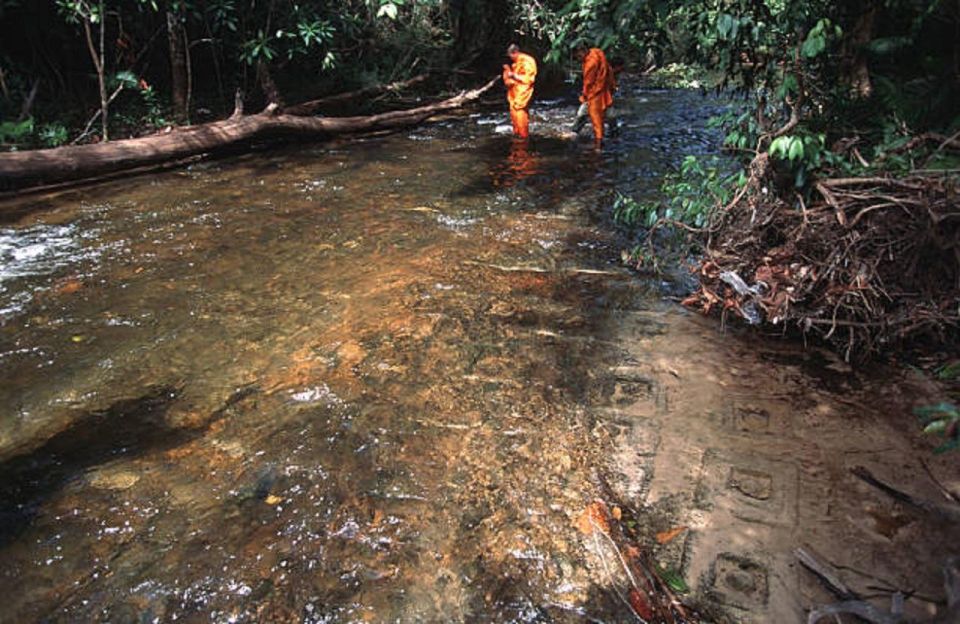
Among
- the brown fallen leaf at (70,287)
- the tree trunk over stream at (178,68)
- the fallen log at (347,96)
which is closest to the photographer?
the brown fallen leaf at (70,287)

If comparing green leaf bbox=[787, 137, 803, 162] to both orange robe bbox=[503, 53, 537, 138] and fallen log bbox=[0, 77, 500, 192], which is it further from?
fallen log bbox=[0, 77, 500, 192]

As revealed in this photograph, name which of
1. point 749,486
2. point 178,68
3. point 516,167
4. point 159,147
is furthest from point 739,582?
point 178,68

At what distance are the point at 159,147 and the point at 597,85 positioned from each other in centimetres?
623

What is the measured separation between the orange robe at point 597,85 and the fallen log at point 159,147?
3672 mm

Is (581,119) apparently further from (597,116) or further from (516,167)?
(516,167)

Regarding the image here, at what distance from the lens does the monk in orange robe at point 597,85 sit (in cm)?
915

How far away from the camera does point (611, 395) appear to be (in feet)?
11.3

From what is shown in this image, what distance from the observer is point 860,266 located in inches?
146

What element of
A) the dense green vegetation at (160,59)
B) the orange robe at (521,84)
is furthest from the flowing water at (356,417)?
the orange robe at (521,84)

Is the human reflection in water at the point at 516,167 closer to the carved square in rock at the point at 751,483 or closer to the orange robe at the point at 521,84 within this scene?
the orange robe at the point at 521,84

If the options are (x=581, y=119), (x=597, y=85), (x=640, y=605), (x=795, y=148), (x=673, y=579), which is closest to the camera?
(x=640, y=605)

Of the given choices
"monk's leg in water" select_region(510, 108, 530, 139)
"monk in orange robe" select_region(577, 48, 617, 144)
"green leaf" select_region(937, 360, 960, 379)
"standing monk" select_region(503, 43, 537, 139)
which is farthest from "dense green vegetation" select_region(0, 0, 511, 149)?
"green leaf" select_region(937, 360, 960, 379)

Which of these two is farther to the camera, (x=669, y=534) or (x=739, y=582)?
(x=669, y=534)

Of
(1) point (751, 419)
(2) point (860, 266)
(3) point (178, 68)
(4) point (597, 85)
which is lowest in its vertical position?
(1) point (751, 419)
